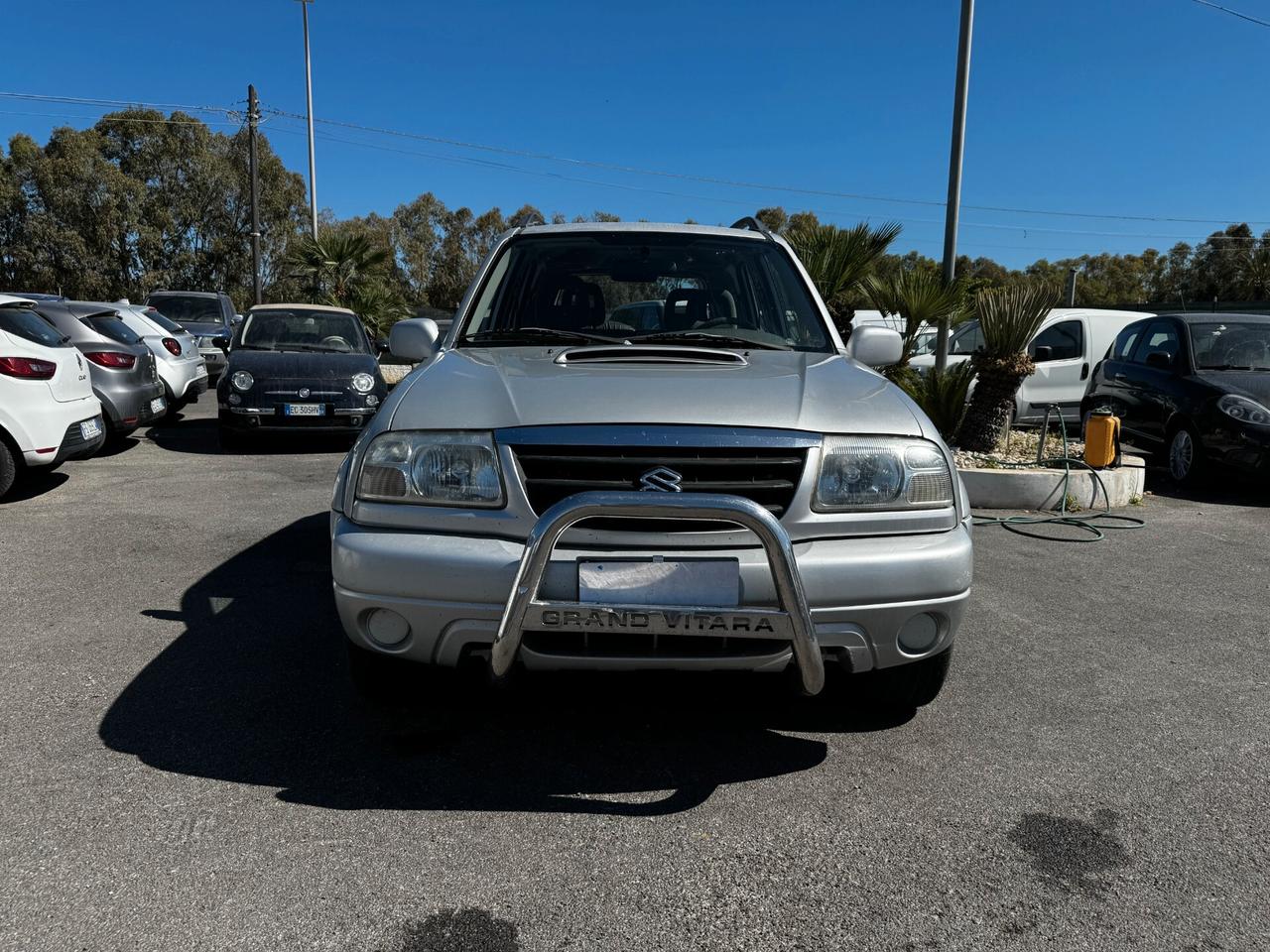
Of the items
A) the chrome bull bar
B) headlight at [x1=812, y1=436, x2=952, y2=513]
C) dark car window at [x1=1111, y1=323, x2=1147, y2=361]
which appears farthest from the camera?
dark car window at [x1=1111, y1=323, x2=1147, y2=361]

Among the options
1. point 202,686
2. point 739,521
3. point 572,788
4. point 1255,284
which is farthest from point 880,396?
point 1255,284

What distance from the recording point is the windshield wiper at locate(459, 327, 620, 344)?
3740 mm

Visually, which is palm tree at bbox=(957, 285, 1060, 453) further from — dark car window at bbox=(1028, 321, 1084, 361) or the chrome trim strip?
the chrome trim strip

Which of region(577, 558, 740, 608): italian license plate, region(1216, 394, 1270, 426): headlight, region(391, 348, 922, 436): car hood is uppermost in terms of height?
region(391, 348, 922, 436): car hood

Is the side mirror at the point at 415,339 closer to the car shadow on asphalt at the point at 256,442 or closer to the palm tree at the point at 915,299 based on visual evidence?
the palm tree at the point at 915,299

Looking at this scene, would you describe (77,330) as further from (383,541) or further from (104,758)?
(383,541)

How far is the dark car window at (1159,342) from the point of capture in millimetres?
9312

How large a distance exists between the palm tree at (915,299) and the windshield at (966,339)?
16.6ft

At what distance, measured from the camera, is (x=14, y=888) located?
2242 millimetres

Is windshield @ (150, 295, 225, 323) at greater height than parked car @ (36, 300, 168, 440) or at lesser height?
greater

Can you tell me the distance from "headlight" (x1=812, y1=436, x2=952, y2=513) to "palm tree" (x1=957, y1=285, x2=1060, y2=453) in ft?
20.0

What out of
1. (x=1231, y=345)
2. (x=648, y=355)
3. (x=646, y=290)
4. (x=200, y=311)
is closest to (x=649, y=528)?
(x=648, y=355)

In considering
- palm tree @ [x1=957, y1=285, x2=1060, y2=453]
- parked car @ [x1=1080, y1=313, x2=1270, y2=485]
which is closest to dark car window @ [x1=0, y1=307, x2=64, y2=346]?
palm tree @ [x1=957, y1=285, x2=1060, y2=453]

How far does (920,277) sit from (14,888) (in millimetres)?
8469
